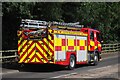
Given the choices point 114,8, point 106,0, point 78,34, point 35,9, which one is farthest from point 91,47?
point 114,8

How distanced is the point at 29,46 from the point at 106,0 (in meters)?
19.6

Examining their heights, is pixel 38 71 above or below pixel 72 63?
below

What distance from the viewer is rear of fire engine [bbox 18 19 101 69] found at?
63.4 feet

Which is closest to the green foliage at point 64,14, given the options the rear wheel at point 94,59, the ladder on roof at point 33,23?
the ladder on roof at point 33,23

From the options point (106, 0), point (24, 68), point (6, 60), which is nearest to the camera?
point (24, 68)

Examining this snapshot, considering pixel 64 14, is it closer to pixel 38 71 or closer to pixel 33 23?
pixel 33 23

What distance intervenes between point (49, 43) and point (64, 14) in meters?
13.9

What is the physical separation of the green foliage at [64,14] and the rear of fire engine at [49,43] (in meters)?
3.69

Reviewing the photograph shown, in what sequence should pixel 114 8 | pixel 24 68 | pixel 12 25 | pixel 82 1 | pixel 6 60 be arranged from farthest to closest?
1. pixel 114 8
2. pixel 82 1
3. pixel 12 25
4. pixel 6 60
5. pixel 24 68

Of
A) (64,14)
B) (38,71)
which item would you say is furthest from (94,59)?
(64,14)

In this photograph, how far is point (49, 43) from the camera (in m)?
19.3

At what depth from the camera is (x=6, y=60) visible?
25156 mm

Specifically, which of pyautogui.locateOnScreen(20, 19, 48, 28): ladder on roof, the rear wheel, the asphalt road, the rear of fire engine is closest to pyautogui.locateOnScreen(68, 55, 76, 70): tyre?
the rear of fire engine

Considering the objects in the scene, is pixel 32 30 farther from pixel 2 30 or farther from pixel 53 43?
pixel 2 30
